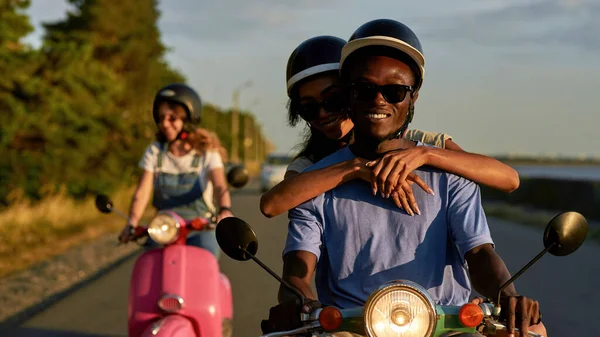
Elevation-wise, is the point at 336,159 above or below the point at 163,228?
below

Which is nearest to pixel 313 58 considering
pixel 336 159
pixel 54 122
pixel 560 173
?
pixel 336 159

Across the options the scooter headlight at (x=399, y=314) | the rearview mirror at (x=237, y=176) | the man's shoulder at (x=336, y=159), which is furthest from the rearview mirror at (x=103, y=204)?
the scooter headlight at (x=399, y=314)

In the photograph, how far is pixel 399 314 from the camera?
2385mm

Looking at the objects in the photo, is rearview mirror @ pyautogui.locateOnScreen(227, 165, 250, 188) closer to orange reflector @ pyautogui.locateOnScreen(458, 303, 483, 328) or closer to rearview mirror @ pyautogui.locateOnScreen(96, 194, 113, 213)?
rearview mirror @ pyautogui.locateOnScreen(96, 194, 113, 213)

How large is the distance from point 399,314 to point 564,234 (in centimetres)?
61

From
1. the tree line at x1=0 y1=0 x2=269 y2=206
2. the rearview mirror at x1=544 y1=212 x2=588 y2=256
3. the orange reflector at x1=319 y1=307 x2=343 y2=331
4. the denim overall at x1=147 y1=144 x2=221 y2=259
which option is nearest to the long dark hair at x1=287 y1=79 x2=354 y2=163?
the rearview mirror at x1=544 y1=212 x2=588 y2=256

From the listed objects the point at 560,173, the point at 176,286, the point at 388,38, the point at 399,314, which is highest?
the point at 560,173

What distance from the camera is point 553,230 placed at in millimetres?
2664

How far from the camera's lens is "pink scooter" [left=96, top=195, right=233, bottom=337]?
16.8 ft

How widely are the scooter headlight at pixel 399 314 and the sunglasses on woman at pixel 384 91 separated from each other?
34.1 inches

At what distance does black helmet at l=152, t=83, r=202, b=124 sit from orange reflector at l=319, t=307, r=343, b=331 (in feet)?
11.5

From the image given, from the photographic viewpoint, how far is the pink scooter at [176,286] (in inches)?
201

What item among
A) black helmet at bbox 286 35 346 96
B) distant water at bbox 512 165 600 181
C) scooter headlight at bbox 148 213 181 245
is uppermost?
distant water at bbox 512 165 600 181

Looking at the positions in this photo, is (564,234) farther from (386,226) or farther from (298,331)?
(298,331)
